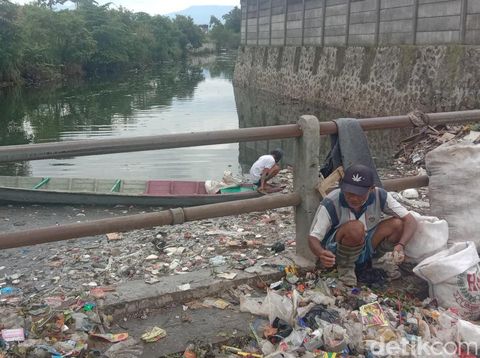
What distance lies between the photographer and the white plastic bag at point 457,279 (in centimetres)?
307

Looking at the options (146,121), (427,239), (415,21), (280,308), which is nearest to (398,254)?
(427,239)

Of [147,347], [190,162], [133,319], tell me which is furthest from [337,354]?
[190,162]

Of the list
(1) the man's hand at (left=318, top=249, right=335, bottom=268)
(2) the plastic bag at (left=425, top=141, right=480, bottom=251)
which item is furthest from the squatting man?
(2) the plastic bag at (left=425, top=141, right=480, bottom=251)

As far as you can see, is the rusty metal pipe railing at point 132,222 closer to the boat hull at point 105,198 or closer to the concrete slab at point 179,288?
the concrete slab at point 179,288

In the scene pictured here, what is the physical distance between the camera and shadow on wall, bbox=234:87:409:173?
14.9 meters

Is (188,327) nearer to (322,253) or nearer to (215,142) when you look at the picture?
(322,253)

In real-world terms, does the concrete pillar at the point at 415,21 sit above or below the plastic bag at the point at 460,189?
above

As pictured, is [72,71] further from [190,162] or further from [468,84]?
[468,84]

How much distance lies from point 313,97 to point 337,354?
2387cm

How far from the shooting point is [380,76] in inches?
777

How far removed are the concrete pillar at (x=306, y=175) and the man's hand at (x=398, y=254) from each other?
605 mm

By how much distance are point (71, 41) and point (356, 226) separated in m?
55.2

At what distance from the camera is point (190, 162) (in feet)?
51.9

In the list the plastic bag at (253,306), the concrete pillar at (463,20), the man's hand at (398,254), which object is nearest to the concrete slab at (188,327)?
the plastic bag at (253,306)
